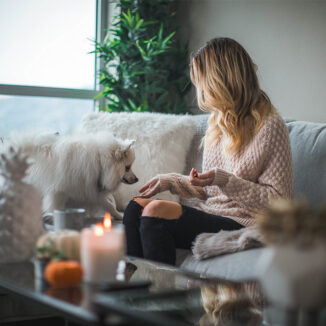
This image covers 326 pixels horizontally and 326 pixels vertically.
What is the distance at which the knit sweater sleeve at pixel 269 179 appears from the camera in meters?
2.01

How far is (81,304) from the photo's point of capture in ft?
3.34

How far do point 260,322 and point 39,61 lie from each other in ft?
10.6

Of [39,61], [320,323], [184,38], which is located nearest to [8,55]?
[39,61]

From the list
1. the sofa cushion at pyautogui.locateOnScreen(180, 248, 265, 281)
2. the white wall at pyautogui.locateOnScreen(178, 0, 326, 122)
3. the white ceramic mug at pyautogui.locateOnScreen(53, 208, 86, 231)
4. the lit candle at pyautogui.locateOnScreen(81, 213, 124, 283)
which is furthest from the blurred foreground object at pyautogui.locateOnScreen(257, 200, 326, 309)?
the white wall at pyautogui.locateOnScreen(178, 0, 326, 122)

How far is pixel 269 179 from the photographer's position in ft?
6.68

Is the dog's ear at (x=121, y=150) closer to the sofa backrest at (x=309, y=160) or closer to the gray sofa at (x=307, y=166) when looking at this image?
the gray sofa at (x=307, y=166)

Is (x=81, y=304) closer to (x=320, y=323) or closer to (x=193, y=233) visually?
(x=320, y=323)

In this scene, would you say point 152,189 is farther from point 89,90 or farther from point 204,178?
point 89,90

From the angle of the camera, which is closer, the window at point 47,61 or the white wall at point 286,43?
the white wall at point 286,43

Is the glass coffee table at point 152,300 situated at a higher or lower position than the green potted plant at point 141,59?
lower

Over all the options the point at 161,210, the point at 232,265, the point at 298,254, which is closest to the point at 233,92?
the point at 161,210

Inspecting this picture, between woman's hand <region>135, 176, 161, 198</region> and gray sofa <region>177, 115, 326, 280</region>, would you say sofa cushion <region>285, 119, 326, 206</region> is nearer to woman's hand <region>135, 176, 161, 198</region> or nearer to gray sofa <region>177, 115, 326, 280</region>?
gray sofa <region>177, 115, 326, 280</region>

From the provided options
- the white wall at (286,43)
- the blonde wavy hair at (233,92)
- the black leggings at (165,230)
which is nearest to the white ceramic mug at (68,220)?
the black leggings at (165,230)

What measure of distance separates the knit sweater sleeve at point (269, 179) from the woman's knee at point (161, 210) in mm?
194
